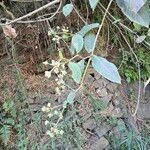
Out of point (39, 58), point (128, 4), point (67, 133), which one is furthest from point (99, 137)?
point (128, 4)

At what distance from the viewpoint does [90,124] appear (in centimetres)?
199

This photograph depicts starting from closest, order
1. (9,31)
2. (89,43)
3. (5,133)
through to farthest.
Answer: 1. (89,43)
2. (9,31)
3. (5,133)

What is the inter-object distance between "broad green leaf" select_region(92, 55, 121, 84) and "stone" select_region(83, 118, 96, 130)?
105 cm

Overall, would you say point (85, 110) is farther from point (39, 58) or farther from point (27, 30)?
point (27, 30)

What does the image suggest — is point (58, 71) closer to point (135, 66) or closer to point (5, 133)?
point (5, 133)

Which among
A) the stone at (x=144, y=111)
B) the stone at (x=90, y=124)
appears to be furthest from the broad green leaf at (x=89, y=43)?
the stone at (x=144, y=111)

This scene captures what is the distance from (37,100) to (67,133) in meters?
0.23

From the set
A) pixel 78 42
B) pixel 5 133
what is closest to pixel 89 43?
pixel 78 42

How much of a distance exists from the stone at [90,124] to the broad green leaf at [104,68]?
3.43 feet

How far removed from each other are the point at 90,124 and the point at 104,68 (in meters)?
1.09

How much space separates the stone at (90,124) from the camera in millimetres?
1977

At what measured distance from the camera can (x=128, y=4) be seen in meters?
0.98

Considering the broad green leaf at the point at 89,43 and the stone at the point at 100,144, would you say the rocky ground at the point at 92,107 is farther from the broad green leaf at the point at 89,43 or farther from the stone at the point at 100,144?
the broad green leaf at the point at 89,43

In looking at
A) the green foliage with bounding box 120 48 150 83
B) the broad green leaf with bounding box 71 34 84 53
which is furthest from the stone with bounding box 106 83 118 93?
the broad green leaf with bounding box 71 34 84 53
